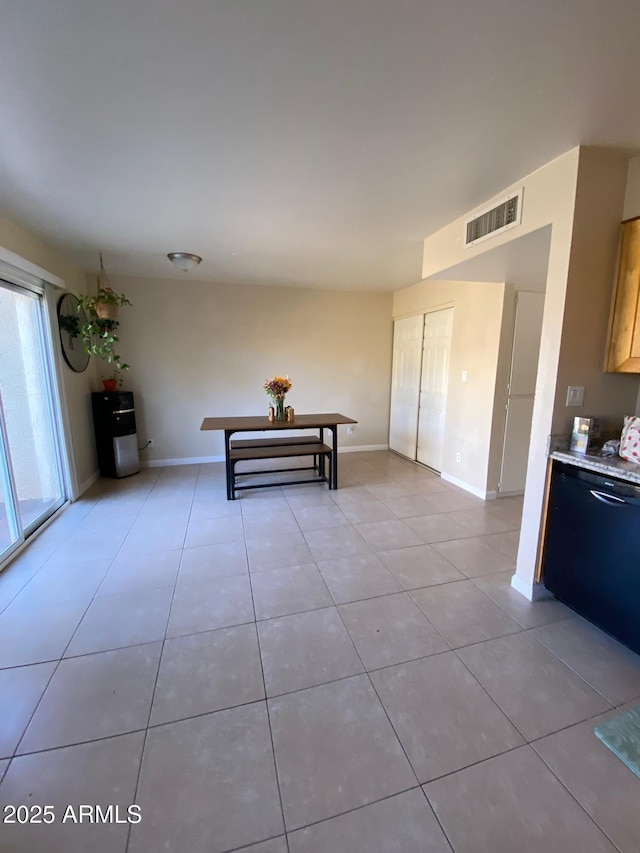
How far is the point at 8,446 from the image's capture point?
8.38ft

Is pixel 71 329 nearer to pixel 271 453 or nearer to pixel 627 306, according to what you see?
pixel 271 453

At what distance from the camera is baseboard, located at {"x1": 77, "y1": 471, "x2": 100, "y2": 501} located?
146 inches

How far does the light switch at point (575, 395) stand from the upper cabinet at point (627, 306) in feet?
0.66

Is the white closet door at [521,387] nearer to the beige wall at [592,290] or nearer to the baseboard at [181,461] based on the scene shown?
the beige wall at [592,290]

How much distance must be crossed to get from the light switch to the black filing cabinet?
4.33 meters

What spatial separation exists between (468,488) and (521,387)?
1.20m

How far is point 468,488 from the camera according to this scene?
390 cm

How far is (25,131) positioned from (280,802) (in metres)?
2.88

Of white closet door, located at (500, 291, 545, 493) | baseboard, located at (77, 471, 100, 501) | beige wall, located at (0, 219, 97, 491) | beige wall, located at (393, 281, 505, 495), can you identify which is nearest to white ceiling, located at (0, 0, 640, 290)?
beige wall, located at (0, 219, 97, 491)

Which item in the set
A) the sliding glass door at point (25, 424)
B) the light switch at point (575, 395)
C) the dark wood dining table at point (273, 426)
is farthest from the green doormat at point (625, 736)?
the sliding glass door at point (25, 424)

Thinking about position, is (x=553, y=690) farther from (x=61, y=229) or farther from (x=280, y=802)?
(x=61, y=229)

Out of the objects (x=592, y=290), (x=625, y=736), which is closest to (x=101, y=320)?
(x=592, y=290)

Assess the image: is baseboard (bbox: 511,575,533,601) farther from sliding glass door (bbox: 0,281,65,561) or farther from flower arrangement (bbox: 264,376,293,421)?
sliding glass door (bbox: 0,281,65,561)

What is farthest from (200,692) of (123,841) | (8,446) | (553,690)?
(8,446)
